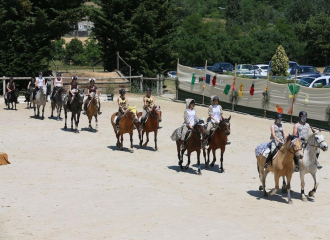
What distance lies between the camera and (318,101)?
2878 cm

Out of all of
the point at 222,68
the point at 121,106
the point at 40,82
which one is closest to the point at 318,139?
the point at 121,106

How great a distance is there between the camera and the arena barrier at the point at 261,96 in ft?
94.4

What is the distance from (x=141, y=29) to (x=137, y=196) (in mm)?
32477

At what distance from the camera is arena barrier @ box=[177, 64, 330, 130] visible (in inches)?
1133

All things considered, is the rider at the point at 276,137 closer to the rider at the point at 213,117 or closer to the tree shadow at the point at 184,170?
the rider at the point at 213,117

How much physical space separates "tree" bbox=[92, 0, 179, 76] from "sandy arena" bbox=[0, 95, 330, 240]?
21.5 m

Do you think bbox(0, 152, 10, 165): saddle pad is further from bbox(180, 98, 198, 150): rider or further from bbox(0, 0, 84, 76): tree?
bbox(0, 0, 84, 76): tree

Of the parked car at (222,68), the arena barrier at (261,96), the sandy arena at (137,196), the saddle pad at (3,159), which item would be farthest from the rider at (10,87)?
the parked car at (222,68)

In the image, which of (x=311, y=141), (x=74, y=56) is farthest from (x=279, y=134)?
(x=74, y=56)

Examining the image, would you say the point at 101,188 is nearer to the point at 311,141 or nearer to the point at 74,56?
the point at 311,141

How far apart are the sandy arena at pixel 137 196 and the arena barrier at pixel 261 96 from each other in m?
5.27

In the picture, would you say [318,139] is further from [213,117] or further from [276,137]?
[213,117]

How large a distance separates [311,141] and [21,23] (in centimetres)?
3160

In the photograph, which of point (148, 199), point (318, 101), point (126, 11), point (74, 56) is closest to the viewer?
point (148, 199)
